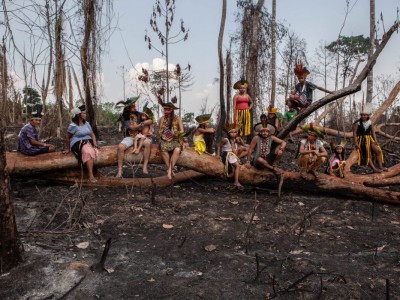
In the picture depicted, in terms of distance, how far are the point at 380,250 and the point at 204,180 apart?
3.44 meters

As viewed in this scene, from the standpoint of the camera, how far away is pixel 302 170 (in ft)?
21.5

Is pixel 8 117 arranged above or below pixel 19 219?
above

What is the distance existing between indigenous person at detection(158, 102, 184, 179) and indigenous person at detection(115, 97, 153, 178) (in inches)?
9.5

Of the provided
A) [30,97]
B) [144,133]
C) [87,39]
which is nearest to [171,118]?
[144,133]

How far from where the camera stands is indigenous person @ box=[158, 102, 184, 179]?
6418 millimetres

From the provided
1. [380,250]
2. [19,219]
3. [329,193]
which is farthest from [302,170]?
[19,219]

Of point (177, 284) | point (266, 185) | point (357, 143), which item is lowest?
point (177, 284)

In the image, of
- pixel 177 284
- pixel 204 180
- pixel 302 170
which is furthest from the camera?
pixel 204 180

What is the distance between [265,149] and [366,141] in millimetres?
2062

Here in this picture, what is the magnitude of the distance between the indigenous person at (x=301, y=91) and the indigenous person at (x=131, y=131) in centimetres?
289

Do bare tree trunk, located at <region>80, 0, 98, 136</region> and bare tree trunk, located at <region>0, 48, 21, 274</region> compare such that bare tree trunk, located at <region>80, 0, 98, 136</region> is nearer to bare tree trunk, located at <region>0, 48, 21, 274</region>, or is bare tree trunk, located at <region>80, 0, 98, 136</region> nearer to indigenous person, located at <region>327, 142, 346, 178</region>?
bare tree trunk, located at <region>0, 48, 21, 274</region>

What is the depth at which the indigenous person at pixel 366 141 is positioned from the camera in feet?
23.3

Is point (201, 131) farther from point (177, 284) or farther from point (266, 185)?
point (177, 284)

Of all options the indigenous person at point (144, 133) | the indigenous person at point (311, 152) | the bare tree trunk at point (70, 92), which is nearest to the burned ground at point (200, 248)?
the indigenous person at point (311, 152)
